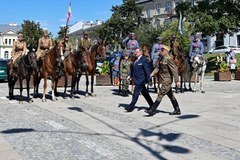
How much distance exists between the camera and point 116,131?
28.5ft

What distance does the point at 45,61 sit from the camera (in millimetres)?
14555

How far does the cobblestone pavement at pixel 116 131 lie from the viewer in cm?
677

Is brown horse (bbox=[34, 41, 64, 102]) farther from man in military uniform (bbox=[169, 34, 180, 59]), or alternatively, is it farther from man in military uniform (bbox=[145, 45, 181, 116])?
man in military uniform (bbox=[169, 34, 180, 59])

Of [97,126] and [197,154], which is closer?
[197,154]

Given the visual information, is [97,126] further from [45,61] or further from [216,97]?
[216,97]

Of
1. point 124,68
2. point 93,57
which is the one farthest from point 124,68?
point 93,57

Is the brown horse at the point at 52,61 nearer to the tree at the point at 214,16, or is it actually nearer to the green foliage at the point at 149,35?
the tree at the point at 214,16

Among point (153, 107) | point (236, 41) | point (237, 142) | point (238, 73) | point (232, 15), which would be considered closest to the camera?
point (237, 142)

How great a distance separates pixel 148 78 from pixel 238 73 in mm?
14825

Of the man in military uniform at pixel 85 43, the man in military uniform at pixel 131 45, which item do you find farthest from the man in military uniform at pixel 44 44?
the man in military uniform at pixel 131 45

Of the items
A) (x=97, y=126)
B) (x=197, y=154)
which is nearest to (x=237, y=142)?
(x=197, y=154)

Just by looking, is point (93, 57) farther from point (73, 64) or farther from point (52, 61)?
point (52, 61)

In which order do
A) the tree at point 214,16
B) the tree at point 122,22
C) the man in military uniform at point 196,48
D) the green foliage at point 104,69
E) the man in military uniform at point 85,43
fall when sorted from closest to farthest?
the man in military uniform at point 85,43, the man in military uniform at point 196,48, the green foliage at point 104,69, the tree at point 214,16, the tree at point 122,22

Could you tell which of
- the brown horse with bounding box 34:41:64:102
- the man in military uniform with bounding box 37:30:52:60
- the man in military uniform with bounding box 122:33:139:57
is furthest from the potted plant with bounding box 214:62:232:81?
the brown horse with bounding box 34:41:64:102
